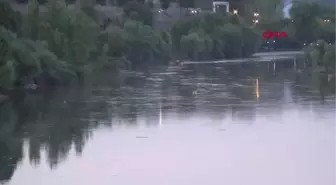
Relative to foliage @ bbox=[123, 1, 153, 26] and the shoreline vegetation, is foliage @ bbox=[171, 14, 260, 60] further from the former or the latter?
foliage @ bbox=[123, 1, 153, 26]

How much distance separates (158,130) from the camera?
61.5 ft

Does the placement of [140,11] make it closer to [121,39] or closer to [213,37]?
[213,37]

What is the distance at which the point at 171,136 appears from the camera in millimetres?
17719

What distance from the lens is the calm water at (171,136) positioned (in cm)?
1316

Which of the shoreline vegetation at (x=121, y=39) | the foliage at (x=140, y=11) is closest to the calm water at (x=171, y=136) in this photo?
A: the shoreline vegetation at (x=121, y=39)

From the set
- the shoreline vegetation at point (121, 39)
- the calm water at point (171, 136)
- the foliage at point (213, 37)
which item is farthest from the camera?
the foliage at point (213, 37)

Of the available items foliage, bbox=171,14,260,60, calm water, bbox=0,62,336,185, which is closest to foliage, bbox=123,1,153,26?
foliage, bbox=171,14,260,60

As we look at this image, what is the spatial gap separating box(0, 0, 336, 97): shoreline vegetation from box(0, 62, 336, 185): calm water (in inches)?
57.1

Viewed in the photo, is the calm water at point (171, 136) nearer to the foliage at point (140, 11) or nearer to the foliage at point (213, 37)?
the foliage at point (213, 37)

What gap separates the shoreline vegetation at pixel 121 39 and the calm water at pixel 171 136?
145 centimetres

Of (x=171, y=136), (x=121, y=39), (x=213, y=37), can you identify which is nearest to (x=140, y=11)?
(x=213, y=37)

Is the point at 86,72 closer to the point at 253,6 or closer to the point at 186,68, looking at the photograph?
the point at 186,68

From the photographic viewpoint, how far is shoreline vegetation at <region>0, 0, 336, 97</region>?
2959 cm

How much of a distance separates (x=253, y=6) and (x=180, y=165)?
65861mm
